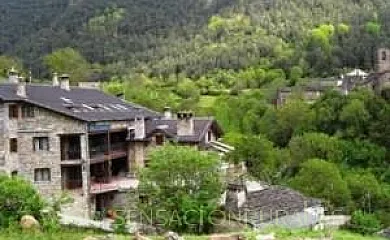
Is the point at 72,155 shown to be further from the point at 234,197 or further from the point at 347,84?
the point at 347,84

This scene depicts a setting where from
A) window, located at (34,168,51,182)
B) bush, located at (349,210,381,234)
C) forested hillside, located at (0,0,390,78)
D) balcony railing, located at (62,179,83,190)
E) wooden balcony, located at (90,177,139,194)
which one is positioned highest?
forested hillside, located at (0,0,390,78)

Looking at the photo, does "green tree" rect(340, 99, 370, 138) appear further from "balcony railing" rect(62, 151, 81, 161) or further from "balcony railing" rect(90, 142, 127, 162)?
"balcony railing" rect(62, 151, 81, 161)

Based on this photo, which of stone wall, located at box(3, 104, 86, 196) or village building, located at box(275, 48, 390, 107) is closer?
stone wall, located at box(3, 104, 86, 196)

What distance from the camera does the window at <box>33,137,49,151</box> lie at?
31.8 metres

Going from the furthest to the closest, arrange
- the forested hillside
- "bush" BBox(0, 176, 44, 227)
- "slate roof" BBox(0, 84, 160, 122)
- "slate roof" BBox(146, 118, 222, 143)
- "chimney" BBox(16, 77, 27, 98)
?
1. the forested hillside
2. "slate roof" BBox(146, 118, 222, 143)
3. "chimney" BBox(16, 77, 27, 98)
4. "slate roof" BBox(0, 84, 160, 122)
5. "bush" BBox(0, 176, 44, 227)

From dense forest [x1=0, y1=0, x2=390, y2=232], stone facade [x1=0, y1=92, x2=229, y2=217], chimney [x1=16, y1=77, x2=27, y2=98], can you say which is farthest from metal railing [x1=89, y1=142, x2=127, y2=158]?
dense forest [x1=0, y1=0, x2=390, y2=232]

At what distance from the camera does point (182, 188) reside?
23.5 meters

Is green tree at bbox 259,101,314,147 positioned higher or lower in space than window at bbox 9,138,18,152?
lower

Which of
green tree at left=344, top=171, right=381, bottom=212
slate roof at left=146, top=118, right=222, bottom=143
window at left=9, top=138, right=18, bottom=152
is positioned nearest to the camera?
window at left=9, top=138, right=18, bottom=152

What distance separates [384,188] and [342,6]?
10014cm

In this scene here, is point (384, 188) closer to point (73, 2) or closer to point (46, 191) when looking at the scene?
point (46, 191)

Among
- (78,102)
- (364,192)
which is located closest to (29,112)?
(78,102)

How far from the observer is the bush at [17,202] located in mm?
19984

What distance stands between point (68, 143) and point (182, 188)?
10.6 m
